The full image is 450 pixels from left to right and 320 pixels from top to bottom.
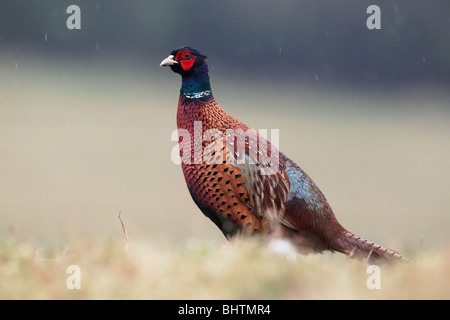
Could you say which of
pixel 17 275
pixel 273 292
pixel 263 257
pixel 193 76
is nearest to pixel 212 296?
pixel 273 292

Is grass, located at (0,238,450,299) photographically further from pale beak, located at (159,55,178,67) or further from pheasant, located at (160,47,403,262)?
pale beak, located at (159,55,178,67)

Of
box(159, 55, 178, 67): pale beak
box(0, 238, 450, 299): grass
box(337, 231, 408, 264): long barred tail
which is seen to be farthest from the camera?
box(159, 55, 178, 67): pale beak

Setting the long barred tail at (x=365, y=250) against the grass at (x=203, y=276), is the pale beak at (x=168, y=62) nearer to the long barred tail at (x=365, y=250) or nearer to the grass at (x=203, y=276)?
the grass at (x=203, y=276)

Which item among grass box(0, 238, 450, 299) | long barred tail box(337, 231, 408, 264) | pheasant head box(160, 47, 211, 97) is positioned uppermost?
pheasant head box(160, 47, 211, 97)

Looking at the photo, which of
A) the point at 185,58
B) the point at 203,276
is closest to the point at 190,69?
the point at 185,58

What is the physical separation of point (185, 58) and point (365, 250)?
2.02m

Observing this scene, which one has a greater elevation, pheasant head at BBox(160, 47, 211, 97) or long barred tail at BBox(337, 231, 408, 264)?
pheasant head at BBox(160, 47, 211, 97)

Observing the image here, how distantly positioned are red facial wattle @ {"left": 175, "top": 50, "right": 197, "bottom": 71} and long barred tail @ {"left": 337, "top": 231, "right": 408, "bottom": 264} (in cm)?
181

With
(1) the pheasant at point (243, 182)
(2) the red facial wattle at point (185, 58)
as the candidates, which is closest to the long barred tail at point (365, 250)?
(1) the pheasant at point (243, 182)

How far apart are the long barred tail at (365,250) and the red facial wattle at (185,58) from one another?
5.95 feet

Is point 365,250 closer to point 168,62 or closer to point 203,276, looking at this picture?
point 203,276

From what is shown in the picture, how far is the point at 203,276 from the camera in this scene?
2.83 metres

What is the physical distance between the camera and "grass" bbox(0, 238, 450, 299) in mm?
2645

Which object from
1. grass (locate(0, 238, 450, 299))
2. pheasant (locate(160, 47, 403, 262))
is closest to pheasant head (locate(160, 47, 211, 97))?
pheasant (locate(160, 47, 403, 262))
